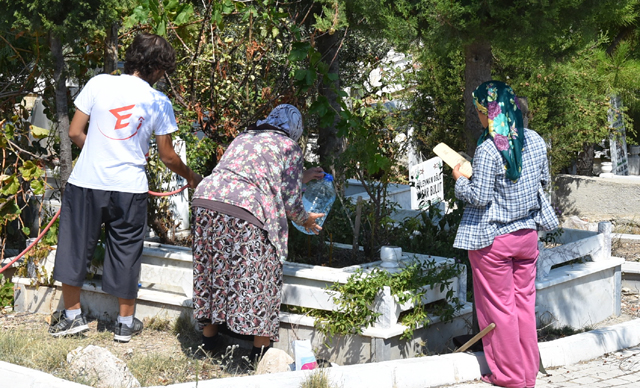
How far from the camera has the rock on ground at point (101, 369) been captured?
364cm

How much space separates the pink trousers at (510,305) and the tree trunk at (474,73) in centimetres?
90

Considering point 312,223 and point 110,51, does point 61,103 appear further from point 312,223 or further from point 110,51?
point 312,223

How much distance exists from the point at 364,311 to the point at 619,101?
7.40m

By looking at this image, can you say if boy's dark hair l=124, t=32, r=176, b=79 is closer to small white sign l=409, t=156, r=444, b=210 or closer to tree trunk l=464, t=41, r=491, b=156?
tree trunk l=464, t=41, r=491, b=156

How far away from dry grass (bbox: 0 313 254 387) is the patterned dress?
0.27m

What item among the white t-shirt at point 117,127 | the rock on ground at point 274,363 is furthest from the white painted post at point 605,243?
the white t-shirt at point 117,127

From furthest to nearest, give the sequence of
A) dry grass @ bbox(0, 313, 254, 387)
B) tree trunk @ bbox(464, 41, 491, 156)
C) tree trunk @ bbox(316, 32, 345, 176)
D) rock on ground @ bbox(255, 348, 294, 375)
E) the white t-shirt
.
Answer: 1. tree trunk @ bbox(316, 32, 345, 176)
2. tree trunk @ bbox(464, 41, 491, 156)
3. the white t-shirt
4. rock on ground @ bbox(255, 348, 294, 375)
5. dry grass @ bbox(0, 313, 254, 387)

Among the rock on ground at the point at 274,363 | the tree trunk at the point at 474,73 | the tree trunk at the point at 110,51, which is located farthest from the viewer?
the tree trunk at the point at 110,51

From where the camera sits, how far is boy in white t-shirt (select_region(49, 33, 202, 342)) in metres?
4.48

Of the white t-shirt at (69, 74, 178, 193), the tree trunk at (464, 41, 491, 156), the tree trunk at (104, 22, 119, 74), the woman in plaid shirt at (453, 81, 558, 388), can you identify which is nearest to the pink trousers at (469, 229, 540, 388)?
the woman in plaid shirt at (453, 81, 558, 388)

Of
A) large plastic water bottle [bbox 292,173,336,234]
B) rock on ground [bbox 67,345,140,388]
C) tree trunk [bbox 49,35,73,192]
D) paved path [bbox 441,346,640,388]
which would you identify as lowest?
paved path [bbox 441,346,640,388]

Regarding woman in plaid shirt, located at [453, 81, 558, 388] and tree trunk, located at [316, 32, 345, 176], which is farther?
tree trunk, located at [316, 32, 345, 176]

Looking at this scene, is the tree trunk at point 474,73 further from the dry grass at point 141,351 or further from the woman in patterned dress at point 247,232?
the dry grass at point 141,351

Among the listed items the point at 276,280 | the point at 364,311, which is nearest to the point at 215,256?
the point at 276,280
